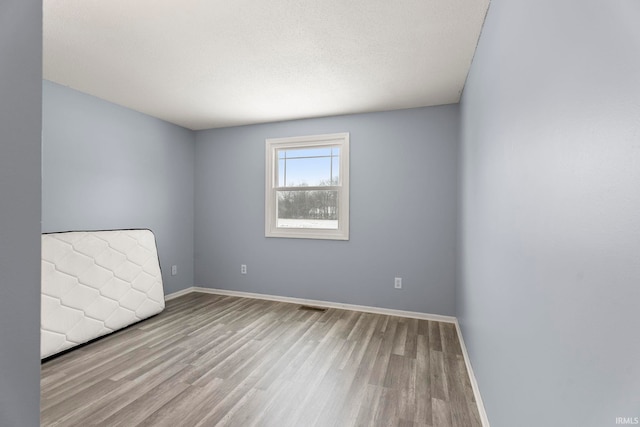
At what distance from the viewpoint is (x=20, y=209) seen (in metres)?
0.52

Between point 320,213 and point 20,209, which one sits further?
point 320,213

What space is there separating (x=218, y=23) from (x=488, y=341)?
100 inches

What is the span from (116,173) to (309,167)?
2.31m

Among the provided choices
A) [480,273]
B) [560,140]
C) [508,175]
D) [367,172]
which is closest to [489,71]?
[508,175]

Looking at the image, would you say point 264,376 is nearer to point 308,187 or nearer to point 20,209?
point 20,209

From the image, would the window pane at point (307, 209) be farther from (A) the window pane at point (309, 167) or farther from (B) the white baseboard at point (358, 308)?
(B) the white baseboard at point (358, 308)

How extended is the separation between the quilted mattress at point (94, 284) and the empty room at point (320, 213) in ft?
0.07

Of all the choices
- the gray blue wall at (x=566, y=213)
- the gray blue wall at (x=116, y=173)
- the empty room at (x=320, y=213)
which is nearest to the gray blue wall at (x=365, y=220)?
the empty room at (x=320, y=213)

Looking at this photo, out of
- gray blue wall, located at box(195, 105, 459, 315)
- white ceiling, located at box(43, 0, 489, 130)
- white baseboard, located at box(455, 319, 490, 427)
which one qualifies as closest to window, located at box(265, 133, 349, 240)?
gray blue wall, located at box(195, 105, 459, 315)

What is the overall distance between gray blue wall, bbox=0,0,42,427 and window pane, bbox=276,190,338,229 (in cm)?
335

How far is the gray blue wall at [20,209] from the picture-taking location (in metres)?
0.49

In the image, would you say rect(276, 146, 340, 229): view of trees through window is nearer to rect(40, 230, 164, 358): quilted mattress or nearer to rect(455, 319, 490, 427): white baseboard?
rect(40, 230, 164, 358): quilted mattress

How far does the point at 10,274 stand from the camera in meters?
0.50

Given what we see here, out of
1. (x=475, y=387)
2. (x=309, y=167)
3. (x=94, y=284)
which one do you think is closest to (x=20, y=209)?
(x=475, y=387)
